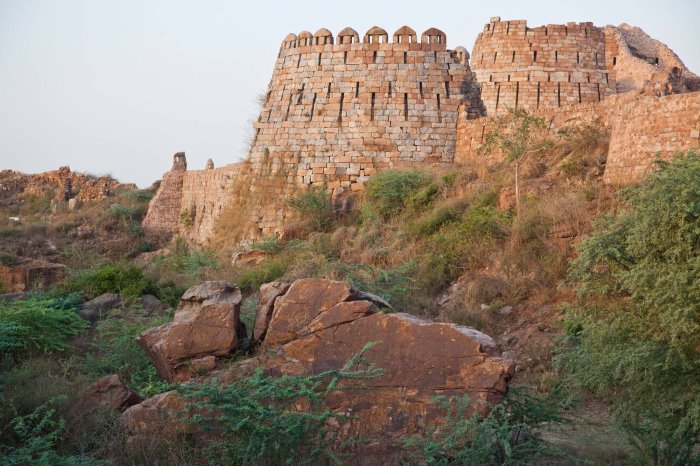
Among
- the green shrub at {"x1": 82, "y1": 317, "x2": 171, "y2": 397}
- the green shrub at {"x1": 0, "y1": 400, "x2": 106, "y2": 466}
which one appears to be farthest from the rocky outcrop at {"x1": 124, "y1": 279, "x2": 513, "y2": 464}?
the green shrub at {"x1": 82, "y1": 317, "x2": 171, "y2": 397}

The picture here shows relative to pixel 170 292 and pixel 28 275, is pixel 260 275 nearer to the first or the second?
pixel 170 292

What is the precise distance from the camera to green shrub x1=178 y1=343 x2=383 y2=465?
362 inches

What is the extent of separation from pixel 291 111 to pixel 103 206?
54.0ft

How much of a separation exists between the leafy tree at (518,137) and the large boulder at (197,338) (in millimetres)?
8948

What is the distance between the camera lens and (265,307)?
1121cm

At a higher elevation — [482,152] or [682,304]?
[482,152]

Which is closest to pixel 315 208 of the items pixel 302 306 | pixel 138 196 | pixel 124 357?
pixel 124 357

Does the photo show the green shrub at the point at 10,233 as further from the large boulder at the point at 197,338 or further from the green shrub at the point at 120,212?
the large boulder at the point at 197,338

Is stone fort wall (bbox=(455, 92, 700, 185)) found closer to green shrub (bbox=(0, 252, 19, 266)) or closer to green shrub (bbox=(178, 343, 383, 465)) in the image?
green shrub (bbox=(178, 343, 383, 465))

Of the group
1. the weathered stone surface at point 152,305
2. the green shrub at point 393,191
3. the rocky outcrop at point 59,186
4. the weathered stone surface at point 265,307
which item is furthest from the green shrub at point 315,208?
A: the rocky outcrop at point 59,186

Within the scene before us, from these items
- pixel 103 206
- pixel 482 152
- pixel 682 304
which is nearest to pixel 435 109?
pixel 482 152

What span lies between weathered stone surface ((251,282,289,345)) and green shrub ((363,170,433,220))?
879 centimetres

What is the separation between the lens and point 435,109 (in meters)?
22.3

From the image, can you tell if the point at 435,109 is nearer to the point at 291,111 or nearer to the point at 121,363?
the point at 291,111
